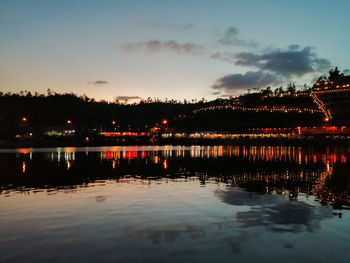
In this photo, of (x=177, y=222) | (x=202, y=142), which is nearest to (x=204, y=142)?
(x=202, y=142)

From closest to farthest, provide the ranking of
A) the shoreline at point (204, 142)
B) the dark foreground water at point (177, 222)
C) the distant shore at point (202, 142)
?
1. the dark foreground water at point (177, 222)
2. the shoreline at point (204, 142)
3. the distant shore at point (202, 142)

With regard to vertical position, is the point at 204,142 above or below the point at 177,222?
above

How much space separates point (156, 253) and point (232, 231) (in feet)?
12.6

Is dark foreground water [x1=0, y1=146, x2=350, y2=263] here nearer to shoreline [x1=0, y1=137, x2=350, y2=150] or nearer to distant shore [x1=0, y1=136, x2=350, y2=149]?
shoreline [x1=0, y1=137, x2=350, y2=150]

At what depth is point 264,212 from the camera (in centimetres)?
1792

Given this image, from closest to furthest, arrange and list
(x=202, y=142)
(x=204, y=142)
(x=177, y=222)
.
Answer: (x=177, y=222) → (x=204, y=142) → (x=202, y=142)

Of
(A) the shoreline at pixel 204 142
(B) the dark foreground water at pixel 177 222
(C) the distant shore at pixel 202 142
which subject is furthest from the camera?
(C) the distant shore at pixel 202 142

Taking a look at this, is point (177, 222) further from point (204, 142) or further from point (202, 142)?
point (202, 142)

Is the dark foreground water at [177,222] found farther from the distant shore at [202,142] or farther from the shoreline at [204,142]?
the distant shore at [202,142]

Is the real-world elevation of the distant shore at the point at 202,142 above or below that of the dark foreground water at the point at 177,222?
above

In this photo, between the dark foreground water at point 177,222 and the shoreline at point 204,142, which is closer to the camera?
the dark foreground water at point 177,222

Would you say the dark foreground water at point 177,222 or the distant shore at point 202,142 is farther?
the distant shore at point 202,142

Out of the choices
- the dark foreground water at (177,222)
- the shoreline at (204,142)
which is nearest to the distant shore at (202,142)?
the shoreline at (204,142)

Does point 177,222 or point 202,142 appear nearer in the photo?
point 177,222
